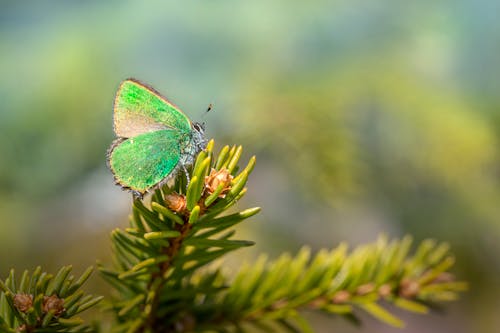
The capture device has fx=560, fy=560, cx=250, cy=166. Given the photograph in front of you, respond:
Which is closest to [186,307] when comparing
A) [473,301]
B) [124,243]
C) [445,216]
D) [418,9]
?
[124,243]

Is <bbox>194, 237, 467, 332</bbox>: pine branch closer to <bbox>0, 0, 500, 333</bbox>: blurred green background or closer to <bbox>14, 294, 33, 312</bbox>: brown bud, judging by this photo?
<bbox>14, 294, 33, 312</bbox>: brown bud

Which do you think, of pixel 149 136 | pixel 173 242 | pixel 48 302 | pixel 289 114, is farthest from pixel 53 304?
pixel 289 114

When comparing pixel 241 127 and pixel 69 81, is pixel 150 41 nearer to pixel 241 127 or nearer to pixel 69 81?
pixel 69 81

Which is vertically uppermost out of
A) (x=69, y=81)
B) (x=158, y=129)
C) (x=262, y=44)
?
(x=262, y=44)

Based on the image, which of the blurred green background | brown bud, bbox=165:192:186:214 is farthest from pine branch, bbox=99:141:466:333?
the blurred green background

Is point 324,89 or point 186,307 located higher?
point 324,89

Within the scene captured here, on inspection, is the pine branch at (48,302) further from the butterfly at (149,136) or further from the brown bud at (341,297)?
the brown bud at (341,297)
